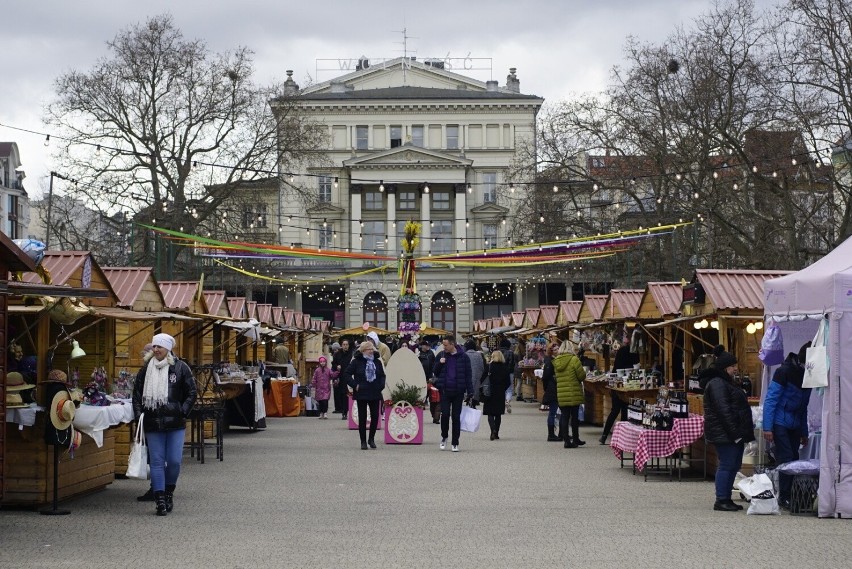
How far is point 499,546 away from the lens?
35.8ft

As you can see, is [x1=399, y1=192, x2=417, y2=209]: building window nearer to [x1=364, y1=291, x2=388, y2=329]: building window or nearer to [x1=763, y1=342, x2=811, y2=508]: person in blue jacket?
[x1=364, y1=291, x2=388, y2=329]: building window

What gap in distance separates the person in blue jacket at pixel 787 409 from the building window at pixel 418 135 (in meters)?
90.5

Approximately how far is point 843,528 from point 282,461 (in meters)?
9.08

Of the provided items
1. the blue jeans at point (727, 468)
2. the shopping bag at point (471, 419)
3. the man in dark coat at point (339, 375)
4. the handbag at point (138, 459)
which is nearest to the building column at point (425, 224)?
the man in dark coat at point (339, 375)

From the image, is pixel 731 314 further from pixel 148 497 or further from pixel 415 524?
pixel 148 497

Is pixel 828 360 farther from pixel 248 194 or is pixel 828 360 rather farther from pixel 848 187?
pixel 248 194

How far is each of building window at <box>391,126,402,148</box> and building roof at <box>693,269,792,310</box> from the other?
84653 mm

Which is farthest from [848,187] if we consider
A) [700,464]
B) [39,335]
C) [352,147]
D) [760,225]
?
[352,147]

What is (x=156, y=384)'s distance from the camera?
1322 cm

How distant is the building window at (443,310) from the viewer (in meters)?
97.5

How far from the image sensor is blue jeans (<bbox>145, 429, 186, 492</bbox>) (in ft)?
42.8

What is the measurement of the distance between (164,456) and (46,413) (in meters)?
1.24

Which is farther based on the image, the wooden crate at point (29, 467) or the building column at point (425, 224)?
the building column at point (425, 224)

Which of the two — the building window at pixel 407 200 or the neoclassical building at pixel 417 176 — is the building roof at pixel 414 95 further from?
the building window at pixel 407 200
